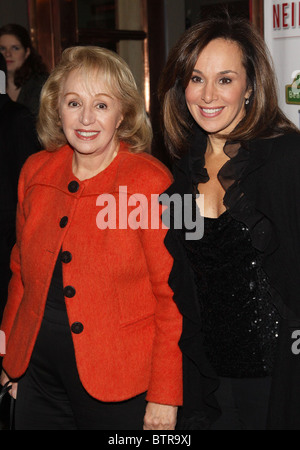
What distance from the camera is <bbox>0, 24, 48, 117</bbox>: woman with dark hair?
3.65 meters

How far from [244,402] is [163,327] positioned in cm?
30

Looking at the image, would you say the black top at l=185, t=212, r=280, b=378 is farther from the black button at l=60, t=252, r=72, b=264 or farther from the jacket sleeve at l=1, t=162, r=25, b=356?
the jacket sleeve at l=1, t=162, r=25, b=356

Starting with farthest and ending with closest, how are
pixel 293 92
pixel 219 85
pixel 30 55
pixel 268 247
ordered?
pixel 30 55 → pixel 293 92 → pixel 219 85 → pixel 268 247

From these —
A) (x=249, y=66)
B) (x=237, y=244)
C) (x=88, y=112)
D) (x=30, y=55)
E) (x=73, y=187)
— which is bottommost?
(x=237, y=244)

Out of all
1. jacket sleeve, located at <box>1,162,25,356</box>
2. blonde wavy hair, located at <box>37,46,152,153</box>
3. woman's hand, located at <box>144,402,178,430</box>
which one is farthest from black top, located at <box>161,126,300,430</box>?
jacket sleeve, located at <box>1,162,25,356</box>

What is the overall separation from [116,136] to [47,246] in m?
0.38

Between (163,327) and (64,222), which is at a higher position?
(64,222)

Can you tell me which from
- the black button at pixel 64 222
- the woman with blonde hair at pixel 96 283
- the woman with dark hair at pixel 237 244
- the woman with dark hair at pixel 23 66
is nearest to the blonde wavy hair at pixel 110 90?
the woman with blonde hair at pixel 96 283

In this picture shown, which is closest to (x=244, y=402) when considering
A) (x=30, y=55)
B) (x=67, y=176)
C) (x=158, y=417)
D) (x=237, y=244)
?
(x=158, y=417)

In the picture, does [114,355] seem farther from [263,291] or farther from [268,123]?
[268,123]

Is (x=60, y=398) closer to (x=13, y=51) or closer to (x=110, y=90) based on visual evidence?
(x=110, y=90)

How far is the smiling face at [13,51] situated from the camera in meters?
3.66

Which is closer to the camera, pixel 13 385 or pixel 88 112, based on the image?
pixel 88 112

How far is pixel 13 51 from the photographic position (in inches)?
147
